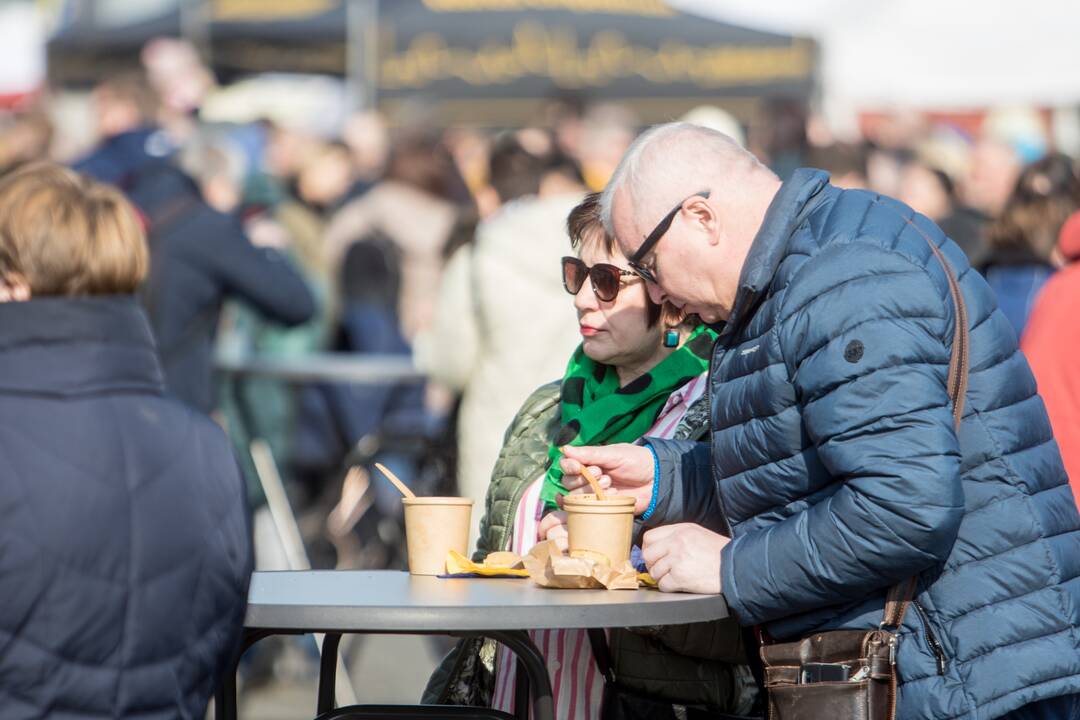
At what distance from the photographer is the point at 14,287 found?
2951 mm

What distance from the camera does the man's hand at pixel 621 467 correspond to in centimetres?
339

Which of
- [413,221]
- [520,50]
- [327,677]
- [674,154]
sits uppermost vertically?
[674,154]

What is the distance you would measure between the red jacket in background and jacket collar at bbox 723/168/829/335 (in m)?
1.56

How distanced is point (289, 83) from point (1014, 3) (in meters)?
5.98

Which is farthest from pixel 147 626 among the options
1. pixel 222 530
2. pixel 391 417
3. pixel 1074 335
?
pixel 391 417

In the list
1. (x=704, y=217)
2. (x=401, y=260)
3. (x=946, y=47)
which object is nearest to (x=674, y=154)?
(x=704, y=217)

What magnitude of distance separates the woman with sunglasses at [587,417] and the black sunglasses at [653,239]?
0.46 meters

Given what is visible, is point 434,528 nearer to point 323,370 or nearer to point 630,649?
point 630,649

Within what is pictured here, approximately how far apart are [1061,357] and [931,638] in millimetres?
1758

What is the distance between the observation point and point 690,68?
39.3ft

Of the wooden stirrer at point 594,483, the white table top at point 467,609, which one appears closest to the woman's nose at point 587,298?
the wooden stirrer at point 594,483

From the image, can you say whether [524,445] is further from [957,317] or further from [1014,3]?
[1014,3]

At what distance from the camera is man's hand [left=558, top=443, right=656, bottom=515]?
339cm

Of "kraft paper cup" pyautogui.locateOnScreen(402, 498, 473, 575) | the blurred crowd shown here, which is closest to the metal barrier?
the blurred crowd
